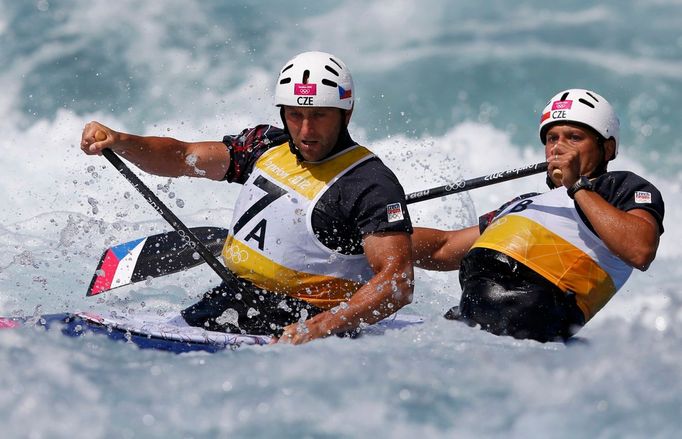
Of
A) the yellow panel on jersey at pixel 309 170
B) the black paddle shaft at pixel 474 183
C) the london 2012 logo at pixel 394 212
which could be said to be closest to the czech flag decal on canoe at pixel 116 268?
the yellow panel on jersey at pixel 309 170

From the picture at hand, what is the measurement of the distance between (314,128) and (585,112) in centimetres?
109

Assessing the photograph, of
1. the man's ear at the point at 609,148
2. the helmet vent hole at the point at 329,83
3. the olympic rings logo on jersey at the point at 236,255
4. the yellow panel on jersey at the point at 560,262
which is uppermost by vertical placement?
the helmet vent hole at the point at 329,83

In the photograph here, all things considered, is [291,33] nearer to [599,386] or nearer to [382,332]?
[382,332]

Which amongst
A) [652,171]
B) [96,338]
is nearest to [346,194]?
[96,338]

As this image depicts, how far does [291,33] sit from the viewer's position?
38.5ft

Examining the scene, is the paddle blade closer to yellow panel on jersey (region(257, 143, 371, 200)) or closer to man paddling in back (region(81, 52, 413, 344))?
man paddling in back (region(81, 52, 413, 344))

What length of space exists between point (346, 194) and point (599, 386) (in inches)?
55.9

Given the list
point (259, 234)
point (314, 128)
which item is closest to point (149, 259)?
point (259, 234)

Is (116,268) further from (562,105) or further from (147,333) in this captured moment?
(562,105)

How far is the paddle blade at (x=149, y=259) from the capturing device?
196 inches

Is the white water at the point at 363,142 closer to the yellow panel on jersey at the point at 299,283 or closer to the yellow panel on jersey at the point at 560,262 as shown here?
the yellow panel on jersey at the point at 560,262

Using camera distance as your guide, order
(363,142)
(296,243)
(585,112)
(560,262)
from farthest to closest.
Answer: (363,142) < (296,243) < (585,112) < (560,262)

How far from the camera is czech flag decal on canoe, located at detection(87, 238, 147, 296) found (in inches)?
195

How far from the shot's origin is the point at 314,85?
428cm
